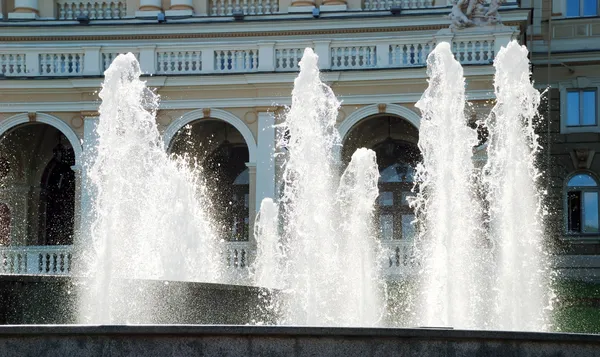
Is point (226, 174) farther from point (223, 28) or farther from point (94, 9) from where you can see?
point (94, 9)

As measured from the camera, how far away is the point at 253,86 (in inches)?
1034

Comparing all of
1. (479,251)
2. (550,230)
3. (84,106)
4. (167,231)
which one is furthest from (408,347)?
(550,230)

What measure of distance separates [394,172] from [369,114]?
407cm

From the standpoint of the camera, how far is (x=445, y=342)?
8.35 m

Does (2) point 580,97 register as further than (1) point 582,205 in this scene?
Yes

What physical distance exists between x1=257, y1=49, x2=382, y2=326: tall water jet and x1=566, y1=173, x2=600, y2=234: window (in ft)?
28.2

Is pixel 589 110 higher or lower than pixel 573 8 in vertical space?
lower

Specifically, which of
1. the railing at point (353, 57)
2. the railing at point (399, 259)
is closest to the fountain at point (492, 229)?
the railing at point (399, 259)

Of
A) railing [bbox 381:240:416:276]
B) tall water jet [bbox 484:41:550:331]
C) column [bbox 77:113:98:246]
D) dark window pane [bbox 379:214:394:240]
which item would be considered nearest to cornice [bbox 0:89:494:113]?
column [bbox 77:113:98:246]

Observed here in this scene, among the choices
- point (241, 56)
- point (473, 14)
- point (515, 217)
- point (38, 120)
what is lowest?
point (515, 217)

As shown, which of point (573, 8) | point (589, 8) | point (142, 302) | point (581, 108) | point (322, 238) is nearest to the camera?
point (142, 302)

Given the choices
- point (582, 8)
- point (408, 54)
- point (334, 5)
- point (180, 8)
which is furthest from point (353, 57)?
point (582, 8)

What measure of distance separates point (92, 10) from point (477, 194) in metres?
11.0

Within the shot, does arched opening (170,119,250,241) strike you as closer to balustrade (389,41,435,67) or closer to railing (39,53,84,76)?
railing (39,53,84,76)
